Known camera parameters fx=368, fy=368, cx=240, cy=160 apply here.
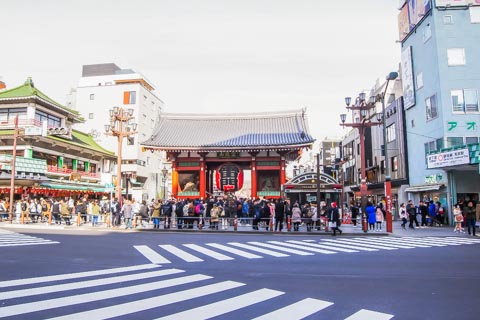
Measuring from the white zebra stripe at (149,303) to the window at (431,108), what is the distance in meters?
25.8

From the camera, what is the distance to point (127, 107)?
2254 inches

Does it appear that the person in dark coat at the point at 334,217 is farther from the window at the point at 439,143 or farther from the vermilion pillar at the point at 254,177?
the window at the point at 439,143

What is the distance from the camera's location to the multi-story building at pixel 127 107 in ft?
184

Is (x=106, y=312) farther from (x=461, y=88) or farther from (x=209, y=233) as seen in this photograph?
(x=461, y=88)

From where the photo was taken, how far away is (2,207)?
1122 inches

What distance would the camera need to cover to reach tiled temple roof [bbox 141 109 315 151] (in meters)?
28.9

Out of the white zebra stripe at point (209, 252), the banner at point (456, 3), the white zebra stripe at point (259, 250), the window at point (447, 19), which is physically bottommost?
the white zebra stripe at point (259, 250)

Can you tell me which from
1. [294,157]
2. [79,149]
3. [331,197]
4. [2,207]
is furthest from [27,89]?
[331,197]

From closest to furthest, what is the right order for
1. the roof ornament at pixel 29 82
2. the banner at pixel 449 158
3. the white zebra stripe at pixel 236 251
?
1. the white zebra stripe at pixel 236 251
2. the banner at pixel 449 158
3. the roof ornament at pixel 29 82

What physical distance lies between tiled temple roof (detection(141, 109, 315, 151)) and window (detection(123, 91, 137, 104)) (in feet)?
81.3

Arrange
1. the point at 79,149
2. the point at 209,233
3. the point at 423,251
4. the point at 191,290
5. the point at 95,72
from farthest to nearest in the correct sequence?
the point at 95,72 < the point at 79,149 < the point at 209,233 < the point at 423,251 < the point at 191,290

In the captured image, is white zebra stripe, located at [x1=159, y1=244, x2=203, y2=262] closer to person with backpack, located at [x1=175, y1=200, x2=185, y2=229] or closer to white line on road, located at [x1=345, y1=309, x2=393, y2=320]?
white line on road, located at [x1=345, y1=309, x2=393, y2=320]

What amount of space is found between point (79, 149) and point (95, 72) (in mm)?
26733

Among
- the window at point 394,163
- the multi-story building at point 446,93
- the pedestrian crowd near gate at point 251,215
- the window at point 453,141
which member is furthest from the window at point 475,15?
the pedestrian crowd near gate at point 251,215
